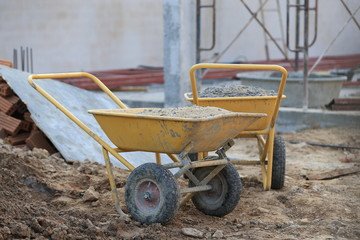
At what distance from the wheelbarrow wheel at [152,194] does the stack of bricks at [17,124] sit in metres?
2.20

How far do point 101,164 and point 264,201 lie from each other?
5.45 ft

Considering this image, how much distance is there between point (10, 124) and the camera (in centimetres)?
659

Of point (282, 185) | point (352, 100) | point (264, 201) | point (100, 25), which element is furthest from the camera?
point (100, 25)

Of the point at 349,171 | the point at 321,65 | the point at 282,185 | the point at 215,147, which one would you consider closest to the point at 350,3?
the point at 321,65

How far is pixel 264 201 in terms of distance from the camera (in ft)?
17.8

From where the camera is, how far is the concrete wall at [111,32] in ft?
45.2

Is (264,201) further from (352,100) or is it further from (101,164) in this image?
(352,100)

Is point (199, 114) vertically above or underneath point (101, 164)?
above

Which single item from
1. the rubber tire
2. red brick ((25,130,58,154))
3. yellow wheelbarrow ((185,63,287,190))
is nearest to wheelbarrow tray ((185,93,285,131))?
yellow wheelbarrow ((185,63,287,190))

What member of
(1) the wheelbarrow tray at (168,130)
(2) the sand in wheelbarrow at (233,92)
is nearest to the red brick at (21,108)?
(2) the sand in wheelbarrow at (233,92)

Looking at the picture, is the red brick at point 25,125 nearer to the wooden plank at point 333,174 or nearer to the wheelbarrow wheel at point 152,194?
the wheelbarrow wheel at point 152,194

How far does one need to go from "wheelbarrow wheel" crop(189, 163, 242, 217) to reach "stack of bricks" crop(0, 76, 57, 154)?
6.90ft

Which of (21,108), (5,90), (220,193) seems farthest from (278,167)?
(5,90)

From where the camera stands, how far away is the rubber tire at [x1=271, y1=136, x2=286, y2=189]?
585 centimetres
